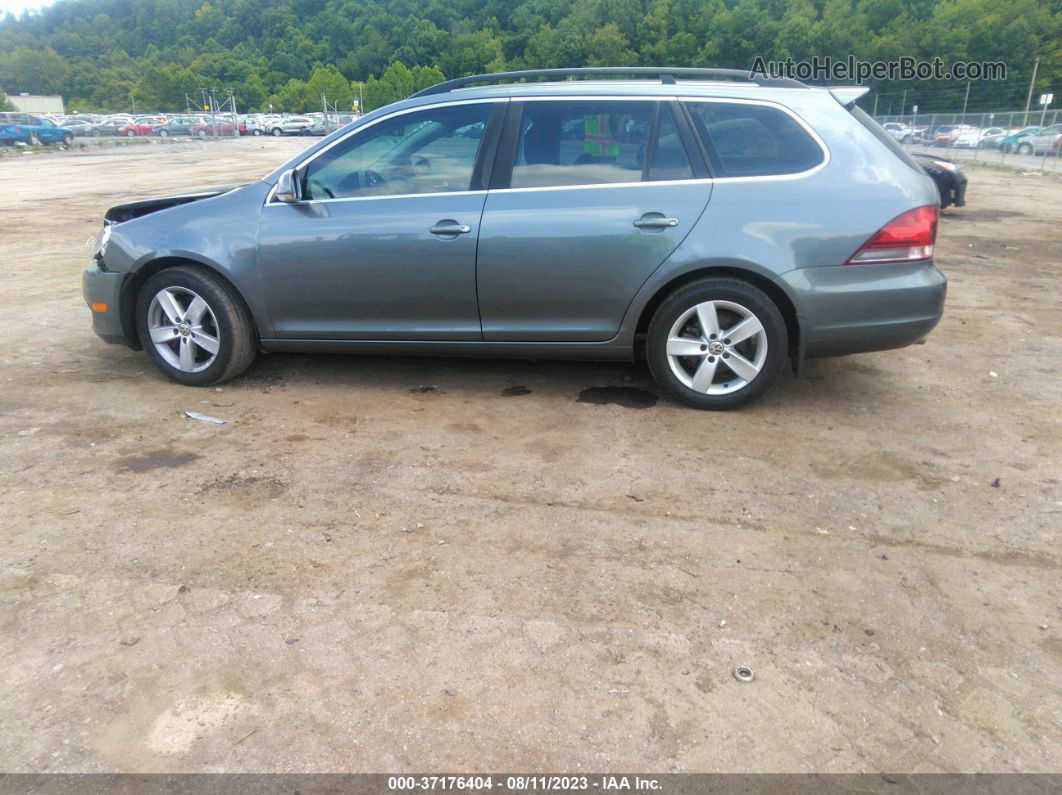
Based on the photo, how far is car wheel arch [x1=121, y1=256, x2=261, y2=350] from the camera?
4902 millimetres

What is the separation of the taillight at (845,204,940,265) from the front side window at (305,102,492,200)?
2201 millimetres

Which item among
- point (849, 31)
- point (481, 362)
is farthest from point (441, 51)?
point (481, 362)

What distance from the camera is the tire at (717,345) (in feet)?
14.6

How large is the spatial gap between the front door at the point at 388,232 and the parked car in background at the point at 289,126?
221 feet

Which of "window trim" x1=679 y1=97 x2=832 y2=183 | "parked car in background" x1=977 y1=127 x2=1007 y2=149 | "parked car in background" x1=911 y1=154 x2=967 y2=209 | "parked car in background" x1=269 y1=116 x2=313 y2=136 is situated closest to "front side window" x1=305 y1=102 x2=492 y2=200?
"window trim" x1=679 y1=97 x2=832 y2=183

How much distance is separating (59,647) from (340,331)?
2.55 meters

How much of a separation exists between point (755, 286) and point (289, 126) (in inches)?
2720

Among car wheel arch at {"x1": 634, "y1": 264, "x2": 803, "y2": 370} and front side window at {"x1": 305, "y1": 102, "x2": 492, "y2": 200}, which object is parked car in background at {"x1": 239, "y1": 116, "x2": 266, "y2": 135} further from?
car wheel arch at {"x1": 634, "y1": 264, "x2": 803, "y2": 370}

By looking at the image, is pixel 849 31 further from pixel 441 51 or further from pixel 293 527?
pixel 293 527

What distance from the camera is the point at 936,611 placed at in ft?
9.38

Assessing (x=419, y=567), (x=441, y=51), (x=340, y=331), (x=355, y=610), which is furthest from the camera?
(x=441, y=51)

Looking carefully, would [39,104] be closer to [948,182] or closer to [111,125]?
[111,125]

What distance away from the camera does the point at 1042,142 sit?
30.0m

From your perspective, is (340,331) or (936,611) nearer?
(936,611)
